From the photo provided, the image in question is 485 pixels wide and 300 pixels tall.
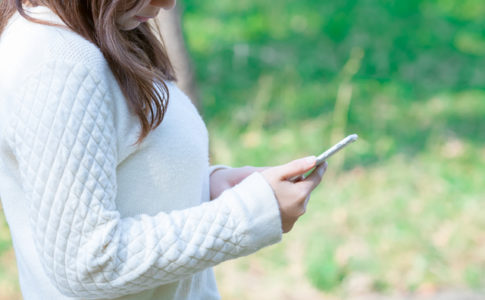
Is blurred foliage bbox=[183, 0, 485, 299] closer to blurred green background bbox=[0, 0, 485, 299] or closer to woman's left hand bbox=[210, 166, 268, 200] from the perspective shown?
blurred green background bbox=[0, 0, 485, 299]

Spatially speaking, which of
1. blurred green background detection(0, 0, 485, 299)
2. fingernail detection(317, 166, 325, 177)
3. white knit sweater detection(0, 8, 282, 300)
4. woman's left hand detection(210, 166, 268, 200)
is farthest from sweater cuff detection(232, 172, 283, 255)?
blurred green background detection(0, 0, 485, 299)

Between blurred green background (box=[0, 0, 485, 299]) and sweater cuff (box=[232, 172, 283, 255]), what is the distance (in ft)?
7.68

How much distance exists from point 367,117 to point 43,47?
4643 millimetres

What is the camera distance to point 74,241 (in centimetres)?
112

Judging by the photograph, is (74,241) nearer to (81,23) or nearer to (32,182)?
(32,182)

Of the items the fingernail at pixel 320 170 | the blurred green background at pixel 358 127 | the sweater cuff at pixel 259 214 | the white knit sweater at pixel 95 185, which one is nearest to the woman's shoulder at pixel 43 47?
the white knit sweater at pixel 95 185

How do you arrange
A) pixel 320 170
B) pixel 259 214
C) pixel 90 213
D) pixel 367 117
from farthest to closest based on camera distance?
pixel 367 117, pixel 320 170, pixel 259 214, pixel 90 213

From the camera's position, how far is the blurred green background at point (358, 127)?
3.66 metres

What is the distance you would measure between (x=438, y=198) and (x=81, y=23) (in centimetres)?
354

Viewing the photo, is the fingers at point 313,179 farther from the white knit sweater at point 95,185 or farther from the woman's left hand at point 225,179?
the woman's left hand at point 225,179

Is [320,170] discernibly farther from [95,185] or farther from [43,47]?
[43,47]

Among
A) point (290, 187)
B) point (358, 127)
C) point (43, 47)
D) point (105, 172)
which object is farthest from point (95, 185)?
point (358, 127)

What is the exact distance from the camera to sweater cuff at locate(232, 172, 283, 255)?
47.6 inches

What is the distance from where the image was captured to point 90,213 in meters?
1.11
